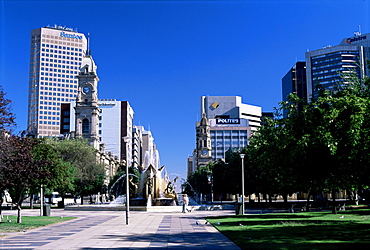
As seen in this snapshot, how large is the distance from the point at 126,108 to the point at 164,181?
96.1m

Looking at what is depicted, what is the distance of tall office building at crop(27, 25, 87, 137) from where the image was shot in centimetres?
18700

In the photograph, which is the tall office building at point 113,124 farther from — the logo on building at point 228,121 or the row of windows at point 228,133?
the logo on building at point 228,121

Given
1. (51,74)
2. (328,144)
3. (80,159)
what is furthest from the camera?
(51,74)

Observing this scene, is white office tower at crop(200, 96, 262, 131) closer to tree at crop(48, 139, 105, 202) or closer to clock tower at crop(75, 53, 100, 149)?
clock tower at crop(75, 53, 100, 149)

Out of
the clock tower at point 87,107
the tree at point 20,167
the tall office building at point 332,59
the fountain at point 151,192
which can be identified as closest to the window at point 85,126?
the clock tower at point 87,107

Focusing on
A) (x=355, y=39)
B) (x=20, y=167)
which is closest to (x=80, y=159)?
(x=20, y=167)

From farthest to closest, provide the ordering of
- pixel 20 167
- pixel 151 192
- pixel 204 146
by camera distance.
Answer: pixel 204 146 < pixel 151 192 < pixel 20 167

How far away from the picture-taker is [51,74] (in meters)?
190

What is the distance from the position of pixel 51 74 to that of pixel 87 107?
8237 centimetres

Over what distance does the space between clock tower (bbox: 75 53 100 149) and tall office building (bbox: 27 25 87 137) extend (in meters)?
71.7

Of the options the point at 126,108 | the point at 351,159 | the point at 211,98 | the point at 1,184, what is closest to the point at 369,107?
the point at 351,159

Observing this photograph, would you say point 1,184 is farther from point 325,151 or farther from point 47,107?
point 47,107

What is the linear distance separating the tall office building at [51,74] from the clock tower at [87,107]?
7165 cm

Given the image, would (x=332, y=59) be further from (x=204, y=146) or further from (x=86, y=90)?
(x=86, y=90)
